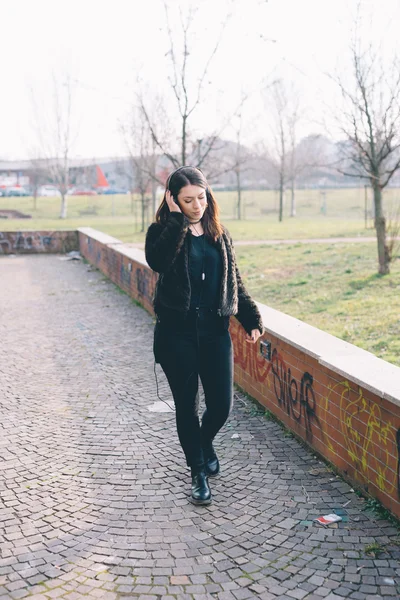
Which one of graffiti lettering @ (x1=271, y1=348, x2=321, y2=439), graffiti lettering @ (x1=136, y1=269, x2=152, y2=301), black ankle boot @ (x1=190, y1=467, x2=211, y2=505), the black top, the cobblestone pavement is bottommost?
the cobblestone pavement

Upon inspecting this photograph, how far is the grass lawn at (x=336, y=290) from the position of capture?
25.5ft

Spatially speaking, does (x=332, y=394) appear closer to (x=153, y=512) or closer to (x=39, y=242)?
(x=153, y=512)

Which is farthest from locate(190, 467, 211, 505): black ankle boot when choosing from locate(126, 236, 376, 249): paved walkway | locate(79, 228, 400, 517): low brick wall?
locate(126, 236, 376, 249): paved walkway

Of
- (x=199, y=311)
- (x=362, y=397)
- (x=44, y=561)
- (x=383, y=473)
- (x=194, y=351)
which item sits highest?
(x=199, y=311)

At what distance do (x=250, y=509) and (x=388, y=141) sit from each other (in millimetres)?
9112

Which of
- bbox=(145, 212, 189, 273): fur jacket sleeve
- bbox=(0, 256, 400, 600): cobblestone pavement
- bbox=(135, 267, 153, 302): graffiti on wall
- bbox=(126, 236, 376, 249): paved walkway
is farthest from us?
bbox=(126, 236, 376, 249): paved walkway

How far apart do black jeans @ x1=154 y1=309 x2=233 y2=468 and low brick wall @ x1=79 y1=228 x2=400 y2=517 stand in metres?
0.73

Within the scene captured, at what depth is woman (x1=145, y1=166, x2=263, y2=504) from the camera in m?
3.71

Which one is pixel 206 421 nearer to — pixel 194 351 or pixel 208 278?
pixel 194 351

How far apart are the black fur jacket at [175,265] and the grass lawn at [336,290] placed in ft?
9.71

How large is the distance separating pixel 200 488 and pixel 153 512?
0.31 metres

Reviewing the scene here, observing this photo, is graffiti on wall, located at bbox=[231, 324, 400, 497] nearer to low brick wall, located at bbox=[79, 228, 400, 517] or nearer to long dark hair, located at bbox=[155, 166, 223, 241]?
low brick wall, located at bbox=[79, 228, 400, 517]

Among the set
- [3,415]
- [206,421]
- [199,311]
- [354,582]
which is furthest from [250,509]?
[3,415]

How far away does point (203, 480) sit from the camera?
12.8 feet
